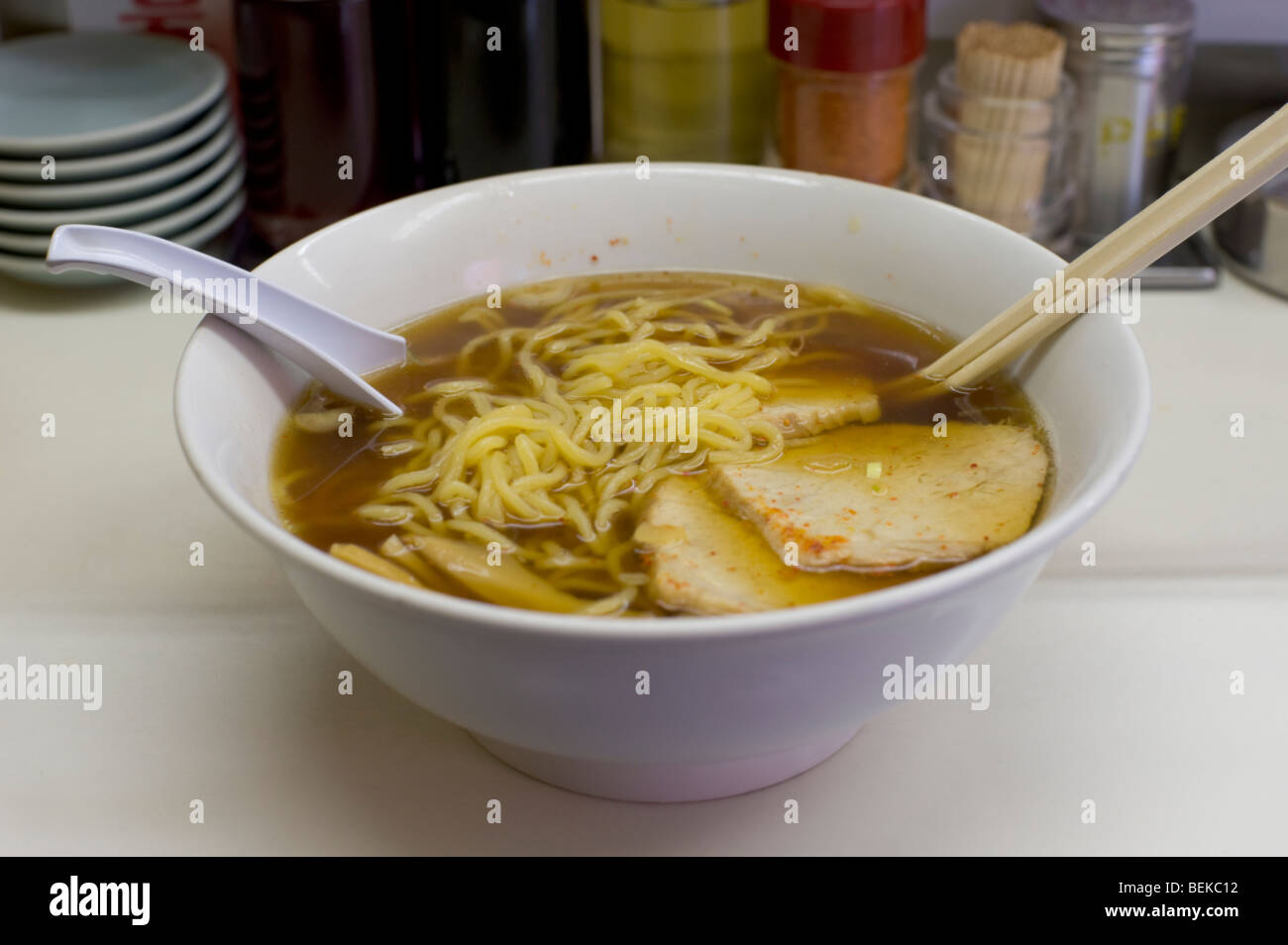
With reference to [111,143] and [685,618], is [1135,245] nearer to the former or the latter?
[685,618]

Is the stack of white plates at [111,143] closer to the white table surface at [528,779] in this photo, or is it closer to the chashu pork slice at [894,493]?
the white table surface at [528,779]

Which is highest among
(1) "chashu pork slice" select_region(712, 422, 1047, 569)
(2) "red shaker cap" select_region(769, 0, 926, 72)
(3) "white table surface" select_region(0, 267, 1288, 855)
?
(2) "red shaker cap" select_region(769, 0, 926, 72)

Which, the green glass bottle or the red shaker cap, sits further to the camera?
the green glass bottle

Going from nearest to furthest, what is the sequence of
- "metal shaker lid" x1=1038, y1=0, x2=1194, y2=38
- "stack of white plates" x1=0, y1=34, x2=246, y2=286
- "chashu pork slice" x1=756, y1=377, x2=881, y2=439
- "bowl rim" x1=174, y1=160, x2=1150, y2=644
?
"bowl rim" x1=174, y1=160, x2=1150, y2=644 < "chashu pork slice" x1=756, y1=377, x2=881, y2=439 < "stack of white plates" x1=0, y1=34, x2=246, y2=286 < "metal shaker lid" x1=1038, y1=0, x2=1194, y2=38

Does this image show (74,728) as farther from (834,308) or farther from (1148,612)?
(1148,612)

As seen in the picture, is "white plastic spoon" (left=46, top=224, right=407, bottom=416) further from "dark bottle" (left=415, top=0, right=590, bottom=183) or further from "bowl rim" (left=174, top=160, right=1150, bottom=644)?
"dark bottle" (left=415, top=0, right=590, bottom=183)

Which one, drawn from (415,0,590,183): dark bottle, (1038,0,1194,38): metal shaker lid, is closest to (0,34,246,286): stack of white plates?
(415,0,590,183): dark bottle

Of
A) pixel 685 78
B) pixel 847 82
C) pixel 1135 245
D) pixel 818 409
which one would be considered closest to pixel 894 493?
pixel 818 409

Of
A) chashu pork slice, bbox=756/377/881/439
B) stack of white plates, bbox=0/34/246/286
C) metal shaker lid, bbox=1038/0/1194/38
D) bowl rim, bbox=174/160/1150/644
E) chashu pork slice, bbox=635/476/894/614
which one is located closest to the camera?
bowl rim, bbox=174/160/1150/644
